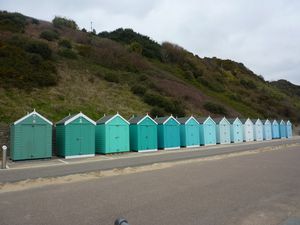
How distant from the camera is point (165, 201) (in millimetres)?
6895

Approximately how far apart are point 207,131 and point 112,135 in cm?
978

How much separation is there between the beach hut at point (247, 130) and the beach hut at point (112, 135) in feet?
49.8

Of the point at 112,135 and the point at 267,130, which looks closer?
the point at 112,135

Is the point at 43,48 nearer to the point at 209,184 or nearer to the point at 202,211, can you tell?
the point at 209,184

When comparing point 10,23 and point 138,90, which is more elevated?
point 10,23

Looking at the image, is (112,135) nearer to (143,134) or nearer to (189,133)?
(143,134)

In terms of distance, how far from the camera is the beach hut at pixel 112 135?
19109 millimetres

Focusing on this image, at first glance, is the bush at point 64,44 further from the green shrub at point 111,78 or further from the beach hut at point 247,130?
the beach hut at point 247,130

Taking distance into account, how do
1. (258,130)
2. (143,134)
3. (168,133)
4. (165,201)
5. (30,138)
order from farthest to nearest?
(258,130) → (168,133) → (143,134) → (30,138) → (165,201)

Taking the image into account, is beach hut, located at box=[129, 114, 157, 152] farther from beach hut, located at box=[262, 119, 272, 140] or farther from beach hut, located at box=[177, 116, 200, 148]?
beach hut, located at box=[262, 119, 272, 140]

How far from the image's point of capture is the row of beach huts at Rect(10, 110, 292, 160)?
16188 mm

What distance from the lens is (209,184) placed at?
8812 millimetres

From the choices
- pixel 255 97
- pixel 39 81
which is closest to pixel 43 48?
pixel 39 81

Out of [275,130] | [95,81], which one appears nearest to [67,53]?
[95,81]
